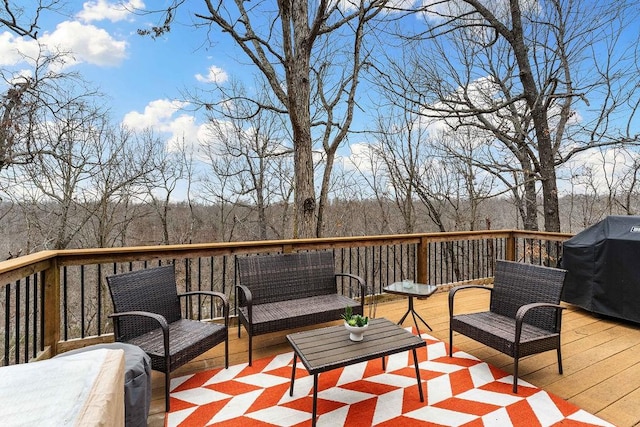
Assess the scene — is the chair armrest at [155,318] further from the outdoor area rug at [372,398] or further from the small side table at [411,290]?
the small side table at [411,290]

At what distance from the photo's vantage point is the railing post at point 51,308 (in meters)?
2.72

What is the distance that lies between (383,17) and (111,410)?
25.1 feet

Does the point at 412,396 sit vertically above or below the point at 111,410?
below

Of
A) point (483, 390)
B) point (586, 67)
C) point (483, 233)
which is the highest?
point (586, 67)

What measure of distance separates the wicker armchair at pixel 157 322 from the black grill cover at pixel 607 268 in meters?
4.05

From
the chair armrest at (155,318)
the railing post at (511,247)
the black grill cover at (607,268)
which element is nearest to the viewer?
the chair armrest at (155,318)

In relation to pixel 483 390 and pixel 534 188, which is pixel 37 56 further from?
pixel 534 188

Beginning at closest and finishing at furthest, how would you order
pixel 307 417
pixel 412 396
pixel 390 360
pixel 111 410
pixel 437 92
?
pixel 111 410
pixel 307 417
pixel 412 396
pixel 390 360
pixel 437 92

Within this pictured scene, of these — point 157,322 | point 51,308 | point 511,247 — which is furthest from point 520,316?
point 51,308

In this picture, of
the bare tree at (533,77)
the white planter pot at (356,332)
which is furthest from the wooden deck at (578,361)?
the bare tree at (533,77)

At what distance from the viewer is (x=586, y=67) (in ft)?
23.0

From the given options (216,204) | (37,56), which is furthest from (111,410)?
(216,204)

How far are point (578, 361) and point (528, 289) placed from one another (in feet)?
2.36

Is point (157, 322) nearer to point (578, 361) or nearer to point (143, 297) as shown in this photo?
point (143, 297)
